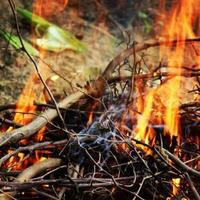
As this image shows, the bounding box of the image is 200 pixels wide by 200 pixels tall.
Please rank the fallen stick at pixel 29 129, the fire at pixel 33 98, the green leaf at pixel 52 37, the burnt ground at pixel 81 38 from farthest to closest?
the green leaf at pixel 52 37 → the burnt ground at pixel 81 38 → the fire at pixel 33 98 → the fallen stick at pixel 29 129

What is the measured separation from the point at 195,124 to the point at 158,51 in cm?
213

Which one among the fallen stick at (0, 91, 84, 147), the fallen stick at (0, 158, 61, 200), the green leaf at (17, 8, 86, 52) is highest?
the green leaf at (17, 8, 86, 52)

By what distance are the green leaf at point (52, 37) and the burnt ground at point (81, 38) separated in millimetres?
71

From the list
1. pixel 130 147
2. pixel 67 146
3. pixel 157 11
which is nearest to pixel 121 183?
pixel 130 147

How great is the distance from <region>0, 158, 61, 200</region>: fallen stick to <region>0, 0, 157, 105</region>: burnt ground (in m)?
1.13

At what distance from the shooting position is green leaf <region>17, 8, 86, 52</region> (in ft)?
13.1

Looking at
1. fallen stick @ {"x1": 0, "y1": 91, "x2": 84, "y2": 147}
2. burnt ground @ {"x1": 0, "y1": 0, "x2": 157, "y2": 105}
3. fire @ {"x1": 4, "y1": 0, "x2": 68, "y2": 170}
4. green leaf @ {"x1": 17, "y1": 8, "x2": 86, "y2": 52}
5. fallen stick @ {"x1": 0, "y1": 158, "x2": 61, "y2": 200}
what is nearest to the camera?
fallen stick @ {"x1": 0, "y1": 158, "x2": 61, "y2": 200}

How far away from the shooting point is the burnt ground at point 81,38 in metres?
3.46

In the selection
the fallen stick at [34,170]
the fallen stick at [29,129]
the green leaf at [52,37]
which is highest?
the green leaf at [52,37]

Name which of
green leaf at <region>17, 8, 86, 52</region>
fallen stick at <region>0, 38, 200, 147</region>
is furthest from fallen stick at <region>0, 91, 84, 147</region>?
green leaf at <region>17, 8, 86, 52</region>

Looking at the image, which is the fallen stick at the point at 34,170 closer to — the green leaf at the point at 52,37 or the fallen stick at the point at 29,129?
the fallen stick at the point at 29,129

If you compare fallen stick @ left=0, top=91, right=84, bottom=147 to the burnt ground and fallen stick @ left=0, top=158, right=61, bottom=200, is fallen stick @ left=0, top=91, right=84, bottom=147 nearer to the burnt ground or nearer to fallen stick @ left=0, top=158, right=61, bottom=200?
fallen stick @ left=0, top=158, right=61, bottom=200

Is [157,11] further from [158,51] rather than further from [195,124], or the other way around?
[195,124]

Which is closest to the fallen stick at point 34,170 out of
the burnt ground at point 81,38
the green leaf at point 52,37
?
the burnt ground at point 81,38
